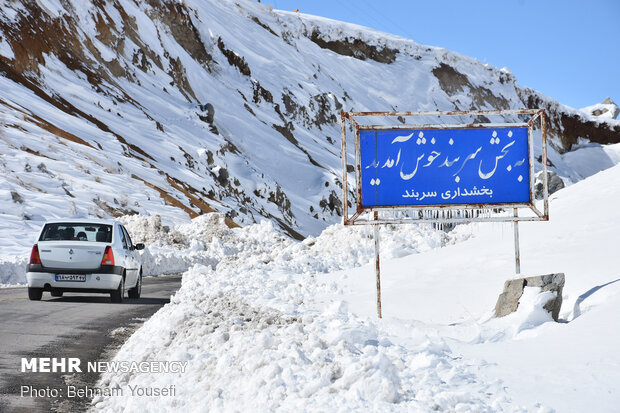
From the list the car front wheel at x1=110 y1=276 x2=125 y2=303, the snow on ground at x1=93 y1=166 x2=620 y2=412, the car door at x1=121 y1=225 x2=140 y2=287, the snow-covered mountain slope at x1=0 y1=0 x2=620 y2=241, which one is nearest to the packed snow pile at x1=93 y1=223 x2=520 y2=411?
the snow on ground at x1=93 y1=166 x2=620 y2=412

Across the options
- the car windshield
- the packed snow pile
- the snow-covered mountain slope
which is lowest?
the packed snow pile

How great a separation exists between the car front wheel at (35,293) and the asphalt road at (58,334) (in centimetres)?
20

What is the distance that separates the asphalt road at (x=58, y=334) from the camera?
5652mm

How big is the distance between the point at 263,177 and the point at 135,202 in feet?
80.6

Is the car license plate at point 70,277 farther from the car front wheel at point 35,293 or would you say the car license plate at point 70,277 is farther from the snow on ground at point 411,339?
the snow on ground at point 411,339

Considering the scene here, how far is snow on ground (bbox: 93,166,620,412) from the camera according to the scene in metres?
4.46

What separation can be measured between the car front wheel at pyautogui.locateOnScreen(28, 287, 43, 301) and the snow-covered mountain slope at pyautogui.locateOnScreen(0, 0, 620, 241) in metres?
11.7

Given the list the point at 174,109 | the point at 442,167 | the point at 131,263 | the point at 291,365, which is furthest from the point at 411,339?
the point at 174,109

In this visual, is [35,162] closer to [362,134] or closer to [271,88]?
[362,134]

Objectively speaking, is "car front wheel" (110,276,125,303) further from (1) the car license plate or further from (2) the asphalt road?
(1) the car license plate

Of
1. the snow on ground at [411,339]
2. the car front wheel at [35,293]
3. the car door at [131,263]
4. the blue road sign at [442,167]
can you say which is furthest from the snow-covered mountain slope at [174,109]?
the blue road sign at [442,167]

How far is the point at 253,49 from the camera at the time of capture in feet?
271

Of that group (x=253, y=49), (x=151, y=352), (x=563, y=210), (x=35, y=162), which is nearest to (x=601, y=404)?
Answer: (x=151, y=352)

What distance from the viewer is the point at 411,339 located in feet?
20.0
